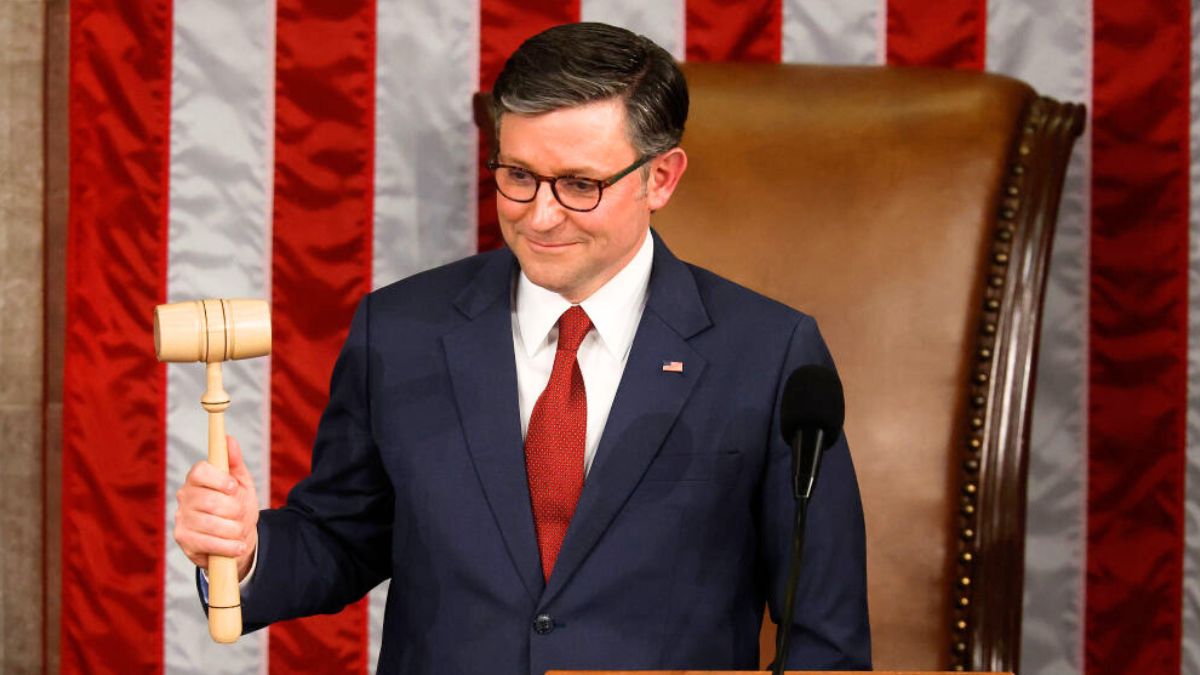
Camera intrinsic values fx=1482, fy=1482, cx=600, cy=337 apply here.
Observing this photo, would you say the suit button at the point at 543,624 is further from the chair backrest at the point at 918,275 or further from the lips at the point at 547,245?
the chair backrest at the point at 918,275

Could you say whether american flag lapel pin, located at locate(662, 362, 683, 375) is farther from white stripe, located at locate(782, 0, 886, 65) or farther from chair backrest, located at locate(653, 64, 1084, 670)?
white stripe, located at locate(782, 0, 886, 65)

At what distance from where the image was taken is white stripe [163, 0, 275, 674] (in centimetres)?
254

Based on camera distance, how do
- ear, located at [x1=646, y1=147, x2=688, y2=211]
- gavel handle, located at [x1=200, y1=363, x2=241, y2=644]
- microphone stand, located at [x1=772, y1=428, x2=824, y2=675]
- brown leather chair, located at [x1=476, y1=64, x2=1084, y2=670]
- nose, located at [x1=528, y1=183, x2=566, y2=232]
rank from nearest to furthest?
1. microphone stand, located at [x1=772, y1=428, x2=824, y2=675]
2. gavel handle, located at [x1=200, y1=363, x2=241, y2=644]
3. nose, located at [x1=528, y1=183, x2=566, y2=232]
4. ear, located at [x1=646, y1=147, x2=688, y2=211]
5. brown leather chair, located at [x1=476, y1=64, x2=1084, y2=670]

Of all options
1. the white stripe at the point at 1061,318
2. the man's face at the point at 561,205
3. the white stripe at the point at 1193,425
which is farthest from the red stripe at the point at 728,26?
the man's face at the point at 561,205

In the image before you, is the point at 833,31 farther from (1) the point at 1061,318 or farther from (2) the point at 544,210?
(2) the point at 544,210

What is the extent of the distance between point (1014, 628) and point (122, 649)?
1.50 m

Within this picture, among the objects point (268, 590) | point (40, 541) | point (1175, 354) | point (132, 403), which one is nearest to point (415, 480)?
point (268, 590)

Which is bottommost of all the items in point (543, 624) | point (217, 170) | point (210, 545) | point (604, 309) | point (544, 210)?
point (543, 624)

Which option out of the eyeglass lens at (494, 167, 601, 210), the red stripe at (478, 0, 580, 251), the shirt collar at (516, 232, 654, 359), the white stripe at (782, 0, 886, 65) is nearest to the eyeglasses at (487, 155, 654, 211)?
the eyeglass lens at (494, 167, 601, 210)

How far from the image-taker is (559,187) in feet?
5.19

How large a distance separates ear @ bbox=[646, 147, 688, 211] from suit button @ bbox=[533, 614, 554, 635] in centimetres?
48

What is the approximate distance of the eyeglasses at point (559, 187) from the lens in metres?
1.58

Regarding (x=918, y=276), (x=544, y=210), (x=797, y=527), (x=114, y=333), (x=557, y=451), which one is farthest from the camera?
(x=114, y=333)

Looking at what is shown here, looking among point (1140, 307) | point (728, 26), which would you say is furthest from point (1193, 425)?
point (728, 26)
